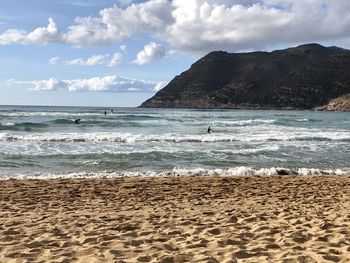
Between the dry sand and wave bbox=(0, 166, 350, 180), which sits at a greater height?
the dry sand

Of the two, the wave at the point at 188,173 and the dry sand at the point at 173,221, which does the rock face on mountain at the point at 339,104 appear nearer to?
the wave at the point at 188,173

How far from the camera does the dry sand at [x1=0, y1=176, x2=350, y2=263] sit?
5680 millimetres

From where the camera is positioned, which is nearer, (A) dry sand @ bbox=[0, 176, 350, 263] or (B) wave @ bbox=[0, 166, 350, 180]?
(A) dry sand @ bbox=[0, 176, 350, 263]

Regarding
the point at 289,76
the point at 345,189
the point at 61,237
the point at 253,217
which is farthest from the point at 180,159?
the point at 289,76

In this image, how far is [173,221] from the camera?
24.5 feet

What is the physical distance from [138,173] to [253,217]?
23.3ft

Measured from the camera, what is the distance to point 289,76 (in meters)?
183

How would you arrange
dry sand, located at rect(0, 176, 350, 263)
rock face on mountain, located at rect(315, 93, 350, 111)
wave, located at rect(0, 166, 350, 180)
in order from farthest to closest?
rock face on mountain, located at rect(315, 93, 350, 111)
wave, located at rect(0, 166, 350, 180)
dry sand, located at rect(0, 176, 350, 263)

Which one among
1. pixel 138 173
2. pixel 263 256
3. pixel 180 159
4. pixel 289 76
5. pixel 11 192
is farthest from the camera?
pixel 289 76

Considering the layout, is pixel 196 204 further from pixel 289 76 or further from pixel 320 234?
pixel 289 76

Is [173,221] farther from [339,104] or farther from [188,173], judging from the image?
[339,104]

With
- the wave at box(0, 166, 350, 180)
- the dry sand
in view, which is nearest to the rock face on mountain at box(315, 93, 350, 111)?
the wave at box(0, 166, 350, 180)

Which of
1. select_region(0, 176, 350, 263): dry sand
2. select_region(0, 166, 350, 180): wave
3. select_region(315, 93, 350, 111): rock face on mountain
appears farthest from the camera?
select_region(315, 93, 350, 111): rock face on mountain

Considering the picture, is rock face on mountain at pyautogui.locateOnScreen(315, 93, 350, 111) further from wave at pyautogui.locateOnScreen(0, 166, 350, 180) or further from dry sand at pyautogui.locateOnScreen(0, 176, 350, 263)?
dry sand at pyautogui.locateOnScreen(0, 176, 350, 263)
